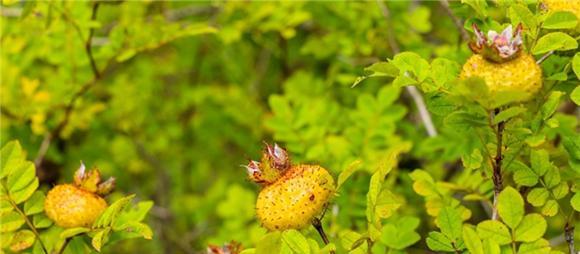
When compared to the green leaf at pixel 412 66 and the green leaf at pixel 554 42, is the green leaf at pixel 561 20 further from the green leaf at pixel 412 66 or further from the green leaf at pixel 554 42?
the green leaf at pixel 412 66

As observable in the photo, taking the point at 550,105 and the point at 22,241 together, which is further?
the point at 22,241

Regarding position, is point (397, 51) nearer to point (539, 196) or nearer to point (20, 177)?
point (539, 196)

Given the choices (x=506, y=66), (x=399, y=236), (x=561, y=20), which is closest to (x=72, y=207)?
(x=399, y=236)

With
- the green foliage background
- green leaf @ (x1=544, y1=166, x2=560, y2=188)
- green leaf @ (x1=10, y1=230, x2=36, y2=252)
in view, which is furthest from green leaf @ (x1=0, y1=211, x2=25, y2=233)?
green leaf @ (x1=544, y1=166, x2=560, y2=188)

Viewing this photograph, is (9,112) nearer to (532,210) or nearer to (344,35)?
(344,35)

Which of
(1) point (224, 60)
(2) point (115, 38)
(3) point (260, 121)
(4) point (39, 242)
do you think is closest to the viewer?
(4) point (39, 242)

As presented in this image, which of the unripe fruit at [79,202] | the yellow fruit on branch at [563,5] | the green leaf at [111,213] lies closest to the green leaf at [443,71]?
the yellow fruit on branch at [563,5]

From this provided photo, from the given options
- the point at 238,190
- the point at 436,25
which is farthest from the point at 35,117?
the point at 436,25

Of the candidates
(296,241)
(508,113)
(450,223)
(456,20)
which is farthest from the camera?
(456,20)
